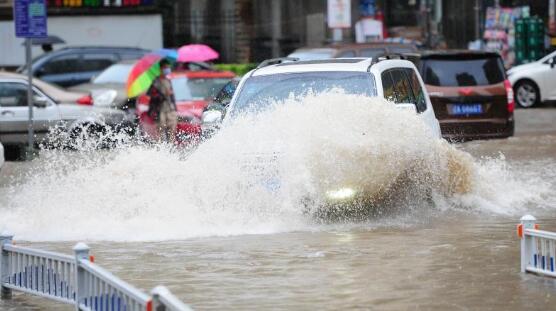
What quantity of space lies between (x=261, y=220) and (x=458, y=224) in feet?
6.37

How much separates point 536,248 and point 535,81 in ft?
65.5

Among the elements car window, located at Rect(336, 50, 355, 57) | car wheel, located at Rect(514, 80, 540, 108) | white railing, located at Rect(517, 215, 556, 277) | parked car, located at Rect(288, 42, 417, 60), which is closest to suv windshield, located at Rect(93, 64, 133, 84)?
parked car, located at Rect(288, 42, 417, 60)

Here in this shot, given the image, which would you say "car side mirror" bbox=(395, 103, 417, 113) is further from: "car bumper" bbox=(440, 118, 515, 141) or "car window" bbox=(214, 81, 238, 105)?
"car bumper" bbox=(440, 118, 515, 141)

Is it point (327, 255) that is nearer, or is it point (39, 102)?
point (327, 255)

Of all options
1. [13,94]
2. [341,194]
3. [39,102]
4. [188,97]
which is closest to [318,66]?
[341,194]

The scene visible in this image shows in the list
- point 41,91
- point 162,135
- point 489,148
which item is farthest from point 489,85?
point 41,91

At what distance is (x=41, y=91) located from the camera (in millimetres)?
22922

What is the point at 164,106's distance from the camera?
22.4 meters

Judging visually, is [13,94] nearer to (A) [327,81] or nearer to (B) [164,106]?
(B) [164,106]

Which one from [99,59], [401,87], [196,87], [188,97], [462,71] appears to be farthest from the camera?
[99,59]

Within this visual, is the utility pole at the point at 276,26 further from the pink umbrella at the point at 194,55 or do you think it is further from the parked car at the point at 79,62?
the pink umbrella at the point at 194,55

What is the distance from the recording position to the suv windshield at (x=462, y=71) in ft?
72.3

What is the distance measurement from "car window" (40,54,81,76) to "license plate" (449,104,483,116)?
454 inches

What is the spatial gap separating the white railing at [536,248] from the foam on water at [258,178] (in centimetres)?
326
